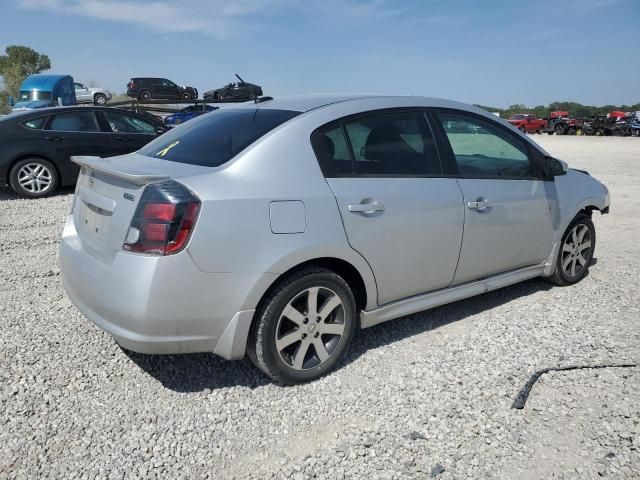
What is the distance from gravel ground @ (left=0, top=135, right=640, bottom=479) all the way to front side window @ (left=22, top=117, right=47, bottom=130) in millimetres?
5178

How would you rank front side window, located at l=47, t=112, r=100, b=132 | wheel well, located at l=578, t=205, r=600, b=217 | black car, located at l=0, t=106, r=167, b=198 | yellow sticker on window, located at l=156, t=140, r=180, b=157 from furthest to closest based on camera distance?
front side window, located at l=47, t=112, r=100, b=132 → black car, located at l=0, t=106, r=167, b=198 → wheel well, located at l=578, t=205, r=600, b=217 → yellow sticker on window, located at l=156, t=140, r=180, b=157

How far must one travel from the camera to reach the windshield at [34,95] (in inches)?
702

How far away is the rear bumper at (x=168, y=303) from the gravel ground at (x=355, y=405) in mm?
419

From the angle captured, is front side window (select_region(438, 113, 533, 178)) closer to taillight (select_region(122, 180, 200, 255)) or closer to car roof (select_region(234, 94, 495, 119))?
car roof (select_region(234, 94, 495, 119))

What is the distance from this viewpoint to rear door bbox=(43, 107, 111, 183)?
8.60m

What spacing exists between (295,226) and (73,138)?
730 centimetres

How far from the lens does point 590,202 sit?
4762 mm

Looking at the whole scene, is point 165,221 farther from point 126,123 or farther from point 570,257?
point 126,123

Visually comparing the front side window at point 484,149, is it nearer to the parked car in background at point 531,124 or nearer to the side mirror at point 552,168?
the side mirror at point 552,168

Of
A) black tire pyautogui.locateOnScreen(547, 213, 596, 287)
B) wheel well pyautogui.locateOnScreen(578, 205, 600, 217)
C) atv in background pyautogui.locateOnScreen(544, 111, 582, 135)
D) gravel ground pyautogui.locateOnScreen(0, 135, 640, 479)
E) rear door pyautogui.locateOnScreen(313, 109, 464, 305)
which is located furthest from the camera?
atv in background pyautogui.locateOnScreen(544, 111, 582, 135)

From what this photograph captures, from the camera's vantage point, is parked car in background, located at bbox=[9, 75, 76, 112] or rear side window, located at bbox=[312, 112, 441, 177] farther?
parked car in background, located at bbox=[9, 75, 76, 112]

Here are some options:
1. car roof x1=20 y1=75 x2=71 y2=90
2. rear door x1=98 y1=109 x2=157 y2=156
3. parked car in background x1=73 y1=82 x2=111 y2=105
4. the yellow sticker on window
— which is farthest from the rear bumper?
parked car in background x1=73 y1=82 x2=111 y2=105

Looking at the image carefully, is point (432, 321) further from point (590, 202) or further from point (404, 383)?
point (590, 202)

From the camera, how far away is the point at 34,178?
8.53 metres
